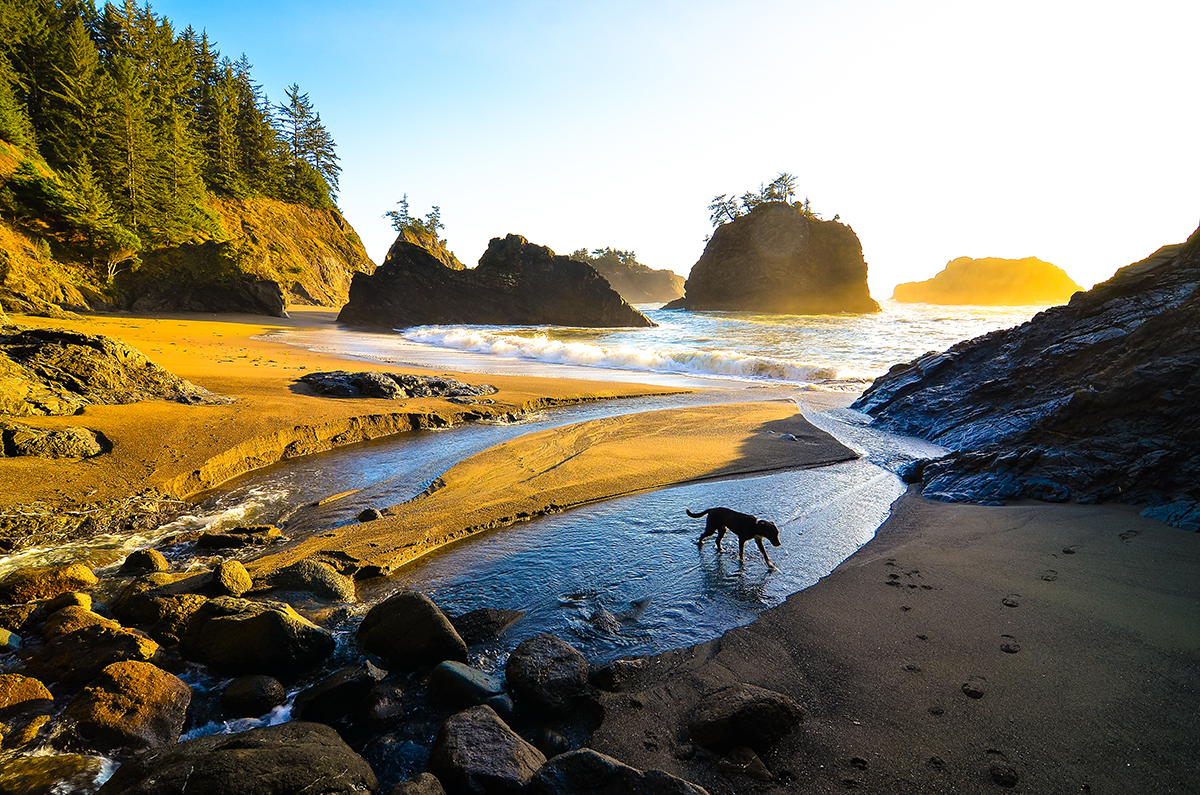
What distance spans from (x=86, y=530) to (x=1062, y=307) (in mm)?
16758

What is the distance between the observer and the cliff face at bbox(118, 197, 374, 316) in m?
33.5

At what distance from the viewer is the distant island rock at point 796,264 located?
8238 cm

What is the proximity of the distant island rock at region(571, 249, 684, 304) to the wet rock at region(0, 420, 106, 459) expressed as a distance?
16722cm

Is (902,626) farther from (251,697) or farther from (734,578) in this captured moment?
(251,697)

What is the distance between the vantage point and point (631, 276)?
18188 cm

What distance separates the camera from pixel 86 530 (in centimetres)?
538

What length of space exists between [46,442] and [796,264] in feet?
288

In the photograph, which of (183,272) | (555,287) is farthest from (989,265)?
(183,272)

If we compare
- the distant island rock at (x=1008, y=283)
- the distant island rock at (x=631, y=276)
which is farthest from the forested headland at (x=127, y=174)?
the distant island rock at (x=1008, y=283)

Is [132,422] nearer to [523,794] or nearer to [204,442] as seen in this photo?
[204,442]

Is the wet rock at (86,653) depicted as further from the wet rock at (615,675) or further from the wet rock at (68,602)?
the wet rock at (615,675)

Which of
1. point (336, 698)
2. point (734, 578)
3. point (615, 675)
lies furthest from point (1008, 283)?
point (336, 698)

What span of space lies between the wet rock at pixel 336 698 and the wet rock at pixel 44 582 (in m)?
2.67

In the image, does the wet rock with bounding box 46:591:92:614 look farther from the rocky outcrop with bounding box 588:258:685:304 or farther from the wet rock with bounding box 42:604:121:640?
the rocky outcrop with bounding box 588:258:685:304
